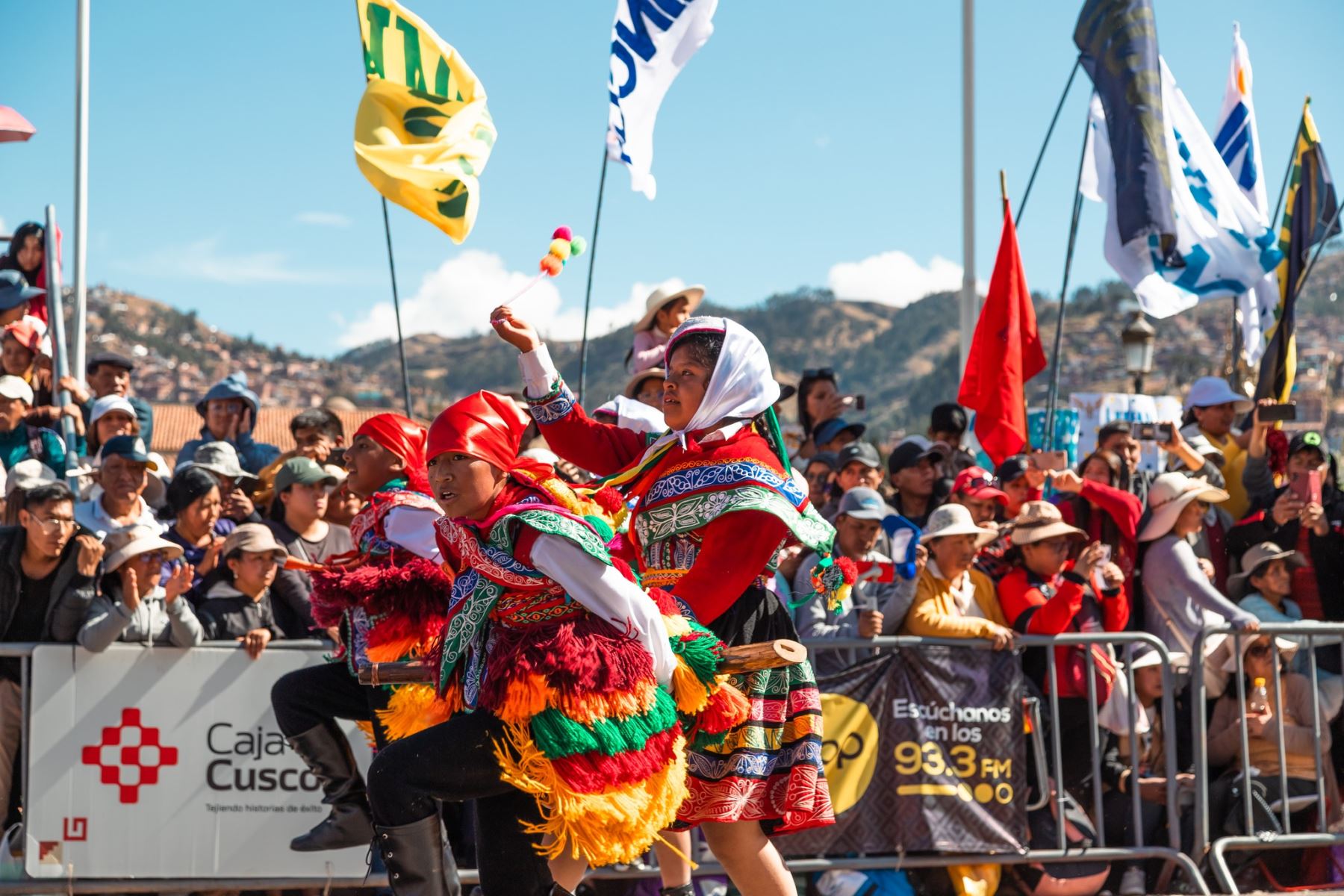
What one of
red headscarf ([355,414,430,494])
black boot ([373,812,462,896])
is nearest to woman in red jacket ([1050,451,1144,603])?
Answer: red headscarf ([355,414,430,494])

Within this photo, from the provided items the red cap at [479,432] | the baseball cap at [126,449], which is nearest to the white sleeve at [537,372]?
the red cap at [479,432]

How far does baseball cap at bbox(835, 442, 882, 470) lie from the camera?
308 inches

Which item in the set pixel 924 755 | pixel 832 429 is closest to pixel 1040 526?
pixel 924 755

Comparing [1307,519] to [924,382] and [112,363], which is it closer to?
[112,363]

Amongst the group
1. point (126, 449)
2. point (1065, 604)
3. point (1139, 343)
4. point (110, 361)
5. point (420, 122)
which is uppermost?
point (420, 122)

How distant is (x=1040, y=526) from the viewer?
7117 mm

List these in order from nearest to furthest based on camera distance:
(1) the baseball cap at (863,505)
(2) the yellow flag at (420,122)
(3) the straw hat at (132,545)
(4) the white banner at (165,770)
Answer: (3) the straw hat at (132,545)
(4) the white banner at (165,770)
(1) the baseball cap at (863,505)
(2) the yellow flag at (420,122)

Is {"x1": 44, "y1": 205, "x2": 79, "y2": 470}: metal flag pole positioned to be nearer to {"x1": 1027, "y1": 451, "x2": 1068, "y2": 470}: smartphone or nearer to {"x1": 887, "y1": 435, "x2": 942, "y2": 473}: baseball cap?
{"x1": 887, "y1": 435, "x2": 942, "y2": 473}: baseball cap

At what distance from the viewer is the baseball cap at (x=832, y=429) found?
8.95 m

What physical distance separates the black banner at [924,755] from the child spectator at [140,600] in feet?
9.11

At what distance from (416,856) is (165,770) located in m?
2.95

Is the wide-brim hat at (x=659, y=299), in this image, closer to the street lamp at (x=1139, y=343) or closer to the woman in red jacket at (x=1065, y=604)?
the woman in red jacket at (x=1065, y=604)

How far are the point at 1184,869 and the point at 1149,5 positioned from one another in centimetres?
531

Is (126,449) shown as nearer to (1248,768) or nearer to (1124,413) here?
(1248,768)
